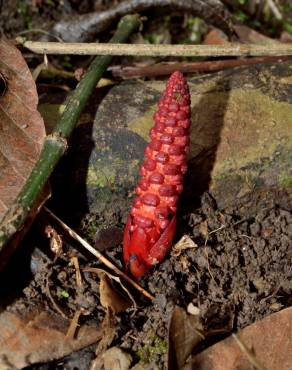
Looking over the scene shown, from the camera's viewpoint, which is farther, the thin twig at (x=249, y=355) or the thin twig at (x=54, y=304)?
the thin twig at (x=54, y=304)

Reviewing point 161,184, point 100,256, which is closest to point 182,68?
point 161,184

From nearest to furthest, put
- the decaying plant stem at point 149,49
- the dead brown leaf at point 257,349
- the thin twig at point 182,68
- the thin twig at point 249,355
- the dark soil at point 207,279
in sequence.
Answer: the thin twig at point 249,355
the dead brown leaf at point 257,349
the dark soil at point 207,279
the decaying plant stem at point 149,49
the thin twig at point 182,68

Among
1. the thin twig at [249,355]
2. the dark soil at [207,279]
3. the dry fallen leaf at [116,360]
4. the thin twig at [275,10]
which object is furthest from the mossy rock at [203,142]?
the thin twig at [275,10]

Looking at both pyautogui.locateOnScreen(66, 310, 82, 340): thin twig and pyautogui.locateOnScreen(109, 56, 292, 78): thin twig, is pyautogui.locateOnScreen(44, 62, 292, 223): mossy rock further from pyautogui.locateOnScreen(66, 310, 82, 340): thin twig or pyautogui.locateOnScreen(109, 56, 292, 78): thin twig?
pyautogui.locateOnScreen(66, 310, 82, 340): thin twig

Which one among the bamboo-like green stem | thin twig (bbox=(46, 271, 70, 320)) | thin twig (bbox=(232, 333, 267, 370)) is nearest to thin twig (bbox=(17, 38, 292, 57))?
the bamboo-like green stem

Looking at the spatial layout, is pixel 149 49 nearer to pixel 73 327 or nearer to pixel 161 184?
pixel 161 184

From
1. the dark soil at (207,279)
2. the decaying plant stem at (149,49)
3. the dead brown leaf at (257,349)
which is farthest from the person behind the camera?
the decaying plant stem at (149,49)

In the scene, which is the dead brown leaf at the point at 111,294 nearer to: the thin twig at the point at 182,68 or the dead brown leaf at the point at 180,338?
the dead brown leaf at the point at 180,338

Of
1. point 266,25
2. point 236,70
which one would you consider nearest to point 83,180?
point 236,70
